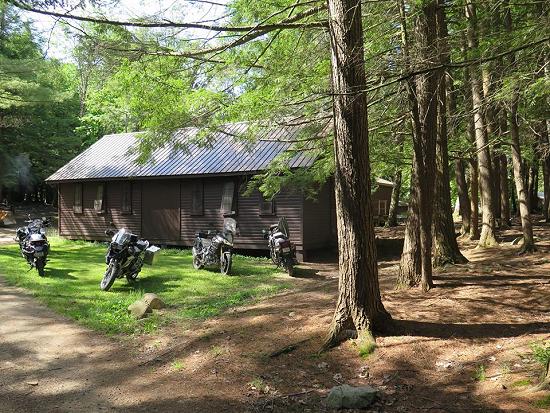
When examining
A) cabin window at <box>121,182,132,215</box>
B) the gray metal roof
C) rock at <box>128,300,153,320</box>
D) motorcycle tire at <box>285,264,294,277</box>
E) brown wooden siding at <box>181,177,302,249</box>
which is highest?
the gray metal roof

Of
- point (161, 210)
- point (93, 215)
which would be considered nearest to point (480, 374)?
point (161, 210)

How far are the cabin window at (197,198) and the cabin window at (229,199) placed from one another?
105 cm

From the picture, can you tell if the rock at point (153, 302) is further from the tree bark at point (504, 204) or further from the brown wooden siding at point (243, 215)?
the tree bark at point (504, 204)

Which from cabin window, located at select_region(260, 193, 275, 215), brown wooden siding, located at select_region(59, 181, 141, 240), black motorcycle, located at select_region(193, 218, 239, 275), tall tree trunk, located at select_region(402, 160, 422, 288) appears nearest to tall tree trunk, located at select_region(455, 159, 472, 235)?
cabin window, located at select_region(260, 193, 275, 215)

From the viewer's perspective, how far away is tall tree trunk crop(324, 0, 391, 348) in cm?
568

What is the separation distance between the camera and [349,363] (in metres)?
5.23

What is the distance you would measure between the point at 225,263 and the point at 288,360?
7.20 meters

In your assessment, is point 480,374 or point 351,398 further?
point 480,374

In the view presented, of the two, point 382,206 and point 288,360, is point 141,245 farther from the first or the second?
point 382,206

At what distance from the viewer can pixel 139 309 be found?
27.1 ft

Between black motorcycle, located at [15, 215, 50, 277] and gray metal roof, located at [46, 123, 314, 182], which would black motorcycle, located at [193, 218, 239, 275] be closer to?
gray metal roof, located at [46, 123, 314, 182]

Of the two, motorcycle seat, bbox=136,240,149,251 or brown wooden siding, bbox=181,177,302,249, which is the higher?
brown wooden siding, bbox=181,177,302,249

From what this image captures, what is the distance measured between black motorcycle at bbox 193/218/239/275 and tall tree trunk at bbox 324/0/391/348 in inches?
276

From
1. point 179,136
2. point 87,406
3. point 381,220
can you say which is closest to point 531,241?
point 179,136
